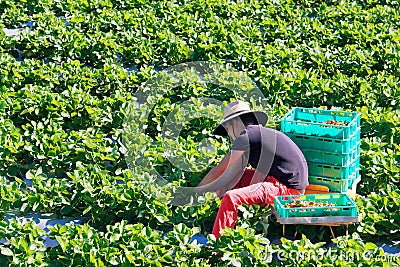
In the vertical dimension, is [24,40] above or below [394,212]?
above

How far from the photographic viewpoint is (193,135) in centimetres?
796

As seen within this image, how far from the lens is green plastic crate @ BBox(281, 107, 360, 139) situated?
649 centimetres

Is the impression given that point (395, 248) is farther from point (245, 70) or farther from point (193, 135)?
point (245, 70)

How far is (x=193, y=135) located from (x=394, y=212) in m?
2.52

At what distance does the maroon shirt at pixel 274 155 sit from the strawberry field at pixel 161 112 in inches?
14.3

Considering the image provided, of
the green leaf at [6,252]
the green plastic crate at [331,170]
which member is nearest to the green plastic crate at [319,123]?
the green plastic crate at [331,170]

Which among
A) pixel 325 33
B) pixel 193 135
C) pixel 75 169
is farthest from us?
pixel 325 33

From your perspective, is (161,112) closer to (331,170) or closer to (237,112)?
(237,112)

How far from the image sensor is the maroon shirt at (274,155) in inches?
236

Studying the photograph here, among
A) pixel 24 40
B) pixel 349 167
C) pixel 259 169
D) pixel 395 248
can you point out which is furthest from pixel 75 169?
pixel 24 40

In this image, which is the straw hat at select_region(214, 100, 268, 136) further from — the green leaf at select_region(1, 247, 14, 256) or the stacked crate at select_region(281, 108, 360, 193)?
the green leaf at select_region(1, 247, 14, 256)

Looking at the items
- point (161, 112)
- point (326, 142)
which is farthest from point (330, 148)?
point (161, 112)

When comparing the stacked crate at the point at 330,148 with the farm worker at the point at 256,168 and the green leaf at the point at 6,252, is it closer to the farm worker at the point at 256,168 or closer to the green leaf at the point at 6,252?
the farm worker at the point at 256,168

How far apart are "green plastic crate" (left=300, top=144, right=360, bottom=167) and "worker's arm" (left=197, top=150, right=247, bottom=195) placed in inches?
27.9
